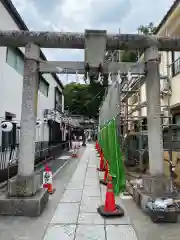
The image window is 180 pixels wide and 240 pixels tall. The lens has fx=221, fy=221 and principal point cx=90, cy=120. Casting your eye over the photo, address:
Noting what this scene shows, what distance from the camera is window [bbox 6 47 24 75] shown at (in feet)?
31.4

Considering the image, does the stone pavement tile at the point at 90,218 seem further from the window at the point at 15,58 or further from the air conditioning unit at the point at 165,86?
the window at the point at 15,58

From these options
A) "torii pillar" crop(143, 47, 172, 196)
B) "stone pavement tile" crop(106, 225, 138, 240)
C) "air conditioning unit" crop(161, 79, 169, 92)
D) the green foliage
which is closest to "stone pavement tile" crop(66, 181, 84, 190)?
"torii pillar" crop(143, 47, 172, 196)

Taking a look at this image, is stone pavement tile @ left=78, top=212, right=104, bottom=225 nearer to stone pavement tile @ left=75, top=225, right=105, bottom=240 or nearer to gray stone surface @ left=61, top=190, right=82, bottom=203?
stone pavement tile @ left=75, top=225, right=105, bottom=240

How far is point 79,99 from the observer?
149 feet

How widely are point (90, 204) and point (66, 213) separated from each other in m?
0.90

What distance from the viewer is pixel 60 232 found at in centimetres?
415

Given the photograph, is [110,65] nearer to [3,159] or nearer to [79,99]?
[3,159]

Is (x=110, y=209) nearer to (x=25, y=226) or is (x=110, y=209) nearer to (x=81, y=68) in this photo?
(x=25, y=226)

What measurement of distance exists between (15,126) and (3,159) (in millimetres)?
2086

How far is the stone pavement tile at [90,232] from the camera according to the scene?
394cm

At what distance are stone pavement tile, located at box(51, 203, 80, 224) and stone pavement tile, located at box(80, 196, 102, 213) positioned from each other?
0.17m

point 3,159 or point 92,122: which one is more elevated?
point 92,122

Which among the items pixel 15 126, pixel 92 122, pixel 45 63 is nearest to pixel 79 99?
pixel 92 122

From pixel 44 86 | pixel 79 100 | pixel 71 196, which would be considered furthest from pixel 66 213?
pixel 79 100
